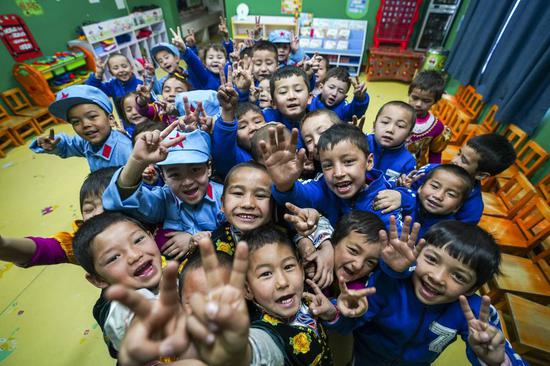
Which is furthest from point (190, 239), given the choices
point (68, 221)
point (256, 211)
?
point (68, 221)

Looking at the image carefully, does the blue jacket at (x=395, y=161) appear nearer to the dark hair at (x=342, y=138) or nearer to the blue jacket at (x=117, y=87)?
the dark hair at (x=342, y=138)

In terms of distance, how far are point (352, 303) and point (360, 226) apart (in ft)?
0.97

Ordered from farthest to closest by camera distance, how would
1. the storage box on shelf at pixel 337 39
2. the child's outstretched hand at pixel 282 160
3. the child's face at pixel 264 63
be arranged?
1. the storage box on shelf at pixel 337 39
2. the child's face at pixel 264 63
3. the child's outstretched hand at pixel 282 160

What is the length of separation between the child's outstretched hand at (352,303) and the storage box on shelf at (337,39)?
563 centimetres

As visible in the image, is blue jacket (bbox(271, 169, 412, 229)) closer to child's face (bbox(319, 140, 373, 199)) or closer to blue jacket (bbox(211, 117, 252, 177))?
child's face (bbox(319, 140, 373, 199))

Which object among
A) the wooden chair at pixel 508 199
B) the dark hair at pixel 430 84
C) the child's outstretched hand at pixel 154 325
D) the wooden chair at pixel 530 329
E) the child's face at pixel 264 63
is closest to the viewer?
the child's outstretched hand at pixel 154 325

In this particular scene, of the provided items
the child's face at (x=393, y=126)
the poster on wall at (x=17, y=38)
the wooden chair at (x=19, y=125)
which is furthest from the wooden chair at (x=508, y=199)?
the poster on wall at (x=17, y=38)

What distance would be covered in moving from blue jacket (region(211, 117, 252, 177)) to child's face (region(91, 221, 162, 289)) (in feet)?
2.06

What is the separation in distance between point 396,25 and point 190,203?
6.07 metres

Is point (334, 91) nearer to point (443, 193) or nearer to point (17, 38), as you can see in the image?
point (443, 193)

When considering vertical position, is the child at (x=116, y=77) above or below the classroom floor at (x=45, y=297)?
above

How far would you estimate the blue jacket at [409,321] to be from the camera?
898 millimetres

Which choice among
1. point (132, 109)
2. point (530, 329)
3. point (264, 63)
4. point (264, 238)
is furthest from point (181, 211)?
point (530, 329)

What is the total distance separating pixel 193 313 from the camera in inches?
20.4
